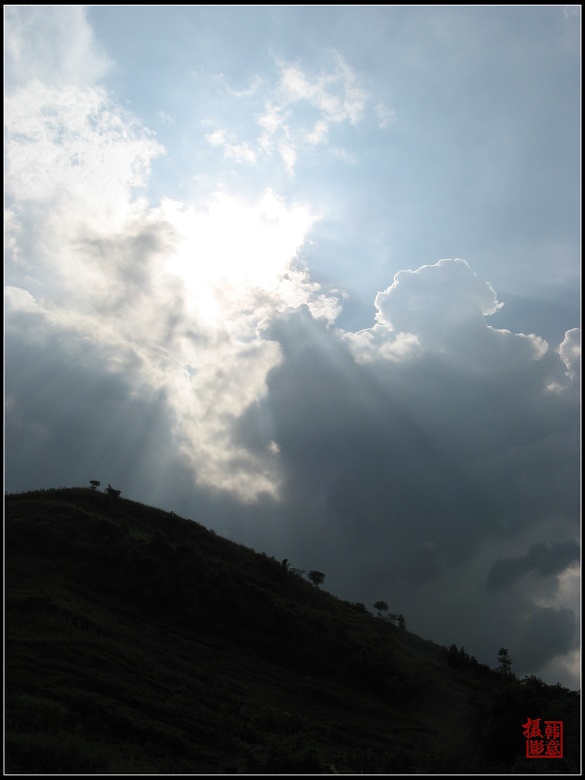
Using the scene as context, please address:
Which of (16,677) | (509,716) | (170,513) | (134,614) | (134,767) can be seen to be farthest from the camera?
(170,513)

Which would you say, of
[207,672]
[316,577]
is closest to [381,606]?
[316,577]

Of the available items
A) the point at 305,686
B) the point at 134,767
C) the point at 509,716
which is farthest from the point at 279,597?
the point at 134,767

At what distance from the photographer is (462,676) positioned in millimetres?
47000

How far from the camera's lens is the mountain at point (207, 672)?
21516mm

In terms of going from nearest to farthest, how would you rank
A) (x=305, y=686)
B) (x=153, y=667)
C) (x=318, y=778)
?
(x=318, y=778) → (x=153, y=667) → (x=305, y=686)

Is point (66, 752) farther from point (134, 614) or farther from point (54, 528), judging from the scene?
point (54, 528)

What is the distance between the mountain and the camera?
2152 centimetres

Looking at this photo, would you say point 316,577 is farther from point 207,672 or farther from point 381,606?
point 207,672

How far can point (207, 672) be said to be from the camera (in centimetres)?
3488

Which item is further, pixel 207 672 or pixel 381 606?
pixel 381 606

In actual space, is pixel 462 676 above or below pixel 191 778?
below

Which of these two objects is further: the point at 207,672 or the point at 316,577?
the point at 316,577

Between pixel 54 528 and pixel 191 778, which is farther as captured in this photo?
pixel 54 528

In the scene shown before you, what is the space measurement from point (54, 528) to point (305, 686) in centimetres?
2474
